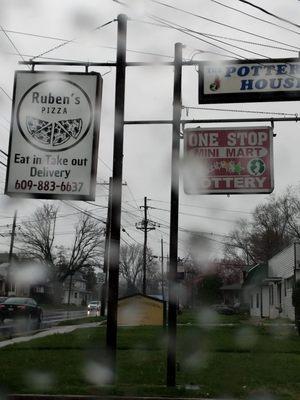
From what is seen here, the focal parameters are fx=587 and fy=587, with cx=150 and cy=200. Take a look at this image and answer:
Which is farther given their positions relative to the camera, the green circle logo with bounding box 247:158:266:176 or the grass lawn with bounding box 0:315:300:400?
the green circle logo with bounding box 247:158:266:176

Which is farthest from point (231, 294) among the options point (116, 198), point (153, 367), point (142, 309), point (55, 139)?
point (55, 139)

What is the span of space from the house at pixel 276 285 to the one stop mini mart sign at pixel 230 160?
20.6 m

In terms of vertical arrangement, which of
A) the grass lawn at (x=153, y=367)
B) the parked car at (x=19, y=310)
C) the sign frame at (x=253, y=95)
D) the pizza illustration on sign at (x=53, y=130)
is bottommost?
the grass lawn at (x=153, y=367)

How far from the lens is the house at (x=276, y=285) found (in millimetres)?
30844

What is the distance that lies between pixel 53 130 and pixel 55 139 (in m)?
0.15

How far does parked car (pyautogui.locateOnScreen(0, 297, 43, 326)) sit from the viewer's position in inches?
1025

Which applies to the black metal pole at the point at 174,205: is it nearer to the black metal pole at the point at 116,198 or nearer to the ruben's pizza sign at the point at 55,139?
the black metal pole at the point at 116,198

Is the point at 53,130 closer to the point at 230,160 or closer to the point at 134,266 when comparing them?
the point at 230,160

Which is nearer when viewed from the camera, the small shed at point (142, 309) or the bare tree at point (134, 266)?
the small shed at point (142, 309)

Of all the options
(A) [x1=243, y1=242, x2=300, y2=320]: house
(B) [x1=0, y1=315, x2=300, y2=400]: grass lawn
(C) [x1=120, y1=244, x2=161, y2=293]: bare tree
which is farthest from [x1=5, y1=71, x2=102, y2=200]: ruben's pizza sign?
(C) [x1=120, y1=244, x2=161, y2=293]: bare tree

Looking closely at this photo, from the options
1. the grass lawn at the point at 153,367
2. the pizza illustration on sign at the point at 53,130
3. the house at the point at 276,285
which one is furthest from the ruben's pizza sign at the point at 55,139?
the house at the point at 276,285

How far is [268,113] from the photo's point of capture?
31.5ft

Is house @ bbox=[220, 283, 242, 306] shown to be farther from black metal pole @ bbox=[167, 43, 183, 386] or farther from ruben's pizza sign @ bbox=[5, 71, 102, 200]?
ruben's pizza sign @ bbox=[5, 71, 102, 200]

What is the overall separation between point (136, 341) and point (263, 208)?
2302 inches
